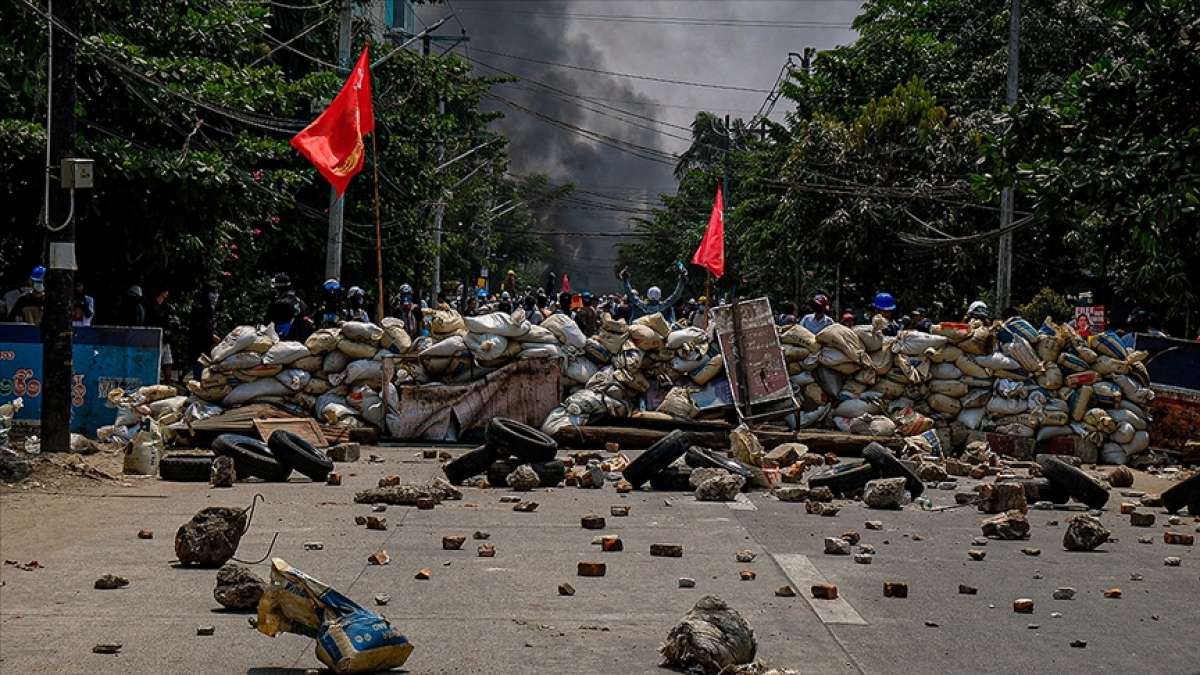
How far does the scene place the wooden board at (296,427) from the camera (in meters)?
14.0

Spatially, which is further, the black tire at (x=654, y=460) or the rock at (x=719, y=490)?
the black tire at (x=654, y=460)

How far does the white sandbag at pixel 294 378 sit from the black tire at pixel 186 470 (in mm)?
3885

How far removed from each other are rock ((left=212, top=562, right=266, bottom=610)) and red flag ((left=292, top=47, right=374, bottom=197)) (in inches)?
509

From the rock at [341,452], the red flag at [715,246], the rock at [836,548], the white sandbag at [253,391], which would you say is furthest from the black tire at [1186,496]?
the red flag at [715,246]

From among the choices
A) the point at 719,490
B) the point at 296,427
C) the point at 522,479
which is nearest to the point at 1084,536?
the point at 719,490

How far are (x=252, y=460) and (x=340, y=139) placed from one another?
833cm

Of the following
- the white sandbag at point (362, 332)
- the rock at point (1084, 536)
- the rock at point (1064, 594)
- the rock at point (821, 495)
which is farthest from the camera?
the white sandbag at point (362, 332)

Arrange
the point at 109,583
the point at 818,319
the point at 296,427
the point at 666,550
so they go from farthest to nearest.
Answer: the point at 818,319 → the point at 296,427 → the point at 666,550 → the point at 109,583

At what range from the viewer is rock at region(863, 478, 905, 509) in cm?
1094

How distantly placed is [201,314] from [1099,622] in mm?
16344

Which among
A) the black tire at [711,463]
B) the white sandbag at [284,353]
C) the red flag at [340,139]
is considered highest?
the red flag at [340,139]

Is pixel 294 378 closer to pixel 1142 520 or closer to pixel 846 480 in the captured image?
pixel 846 480

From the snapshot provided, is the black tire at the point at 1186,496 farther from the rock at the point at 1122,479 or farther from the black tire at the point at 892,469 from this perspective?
the rock at the point at 1122,479

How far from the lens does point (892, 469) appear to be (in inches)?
460
